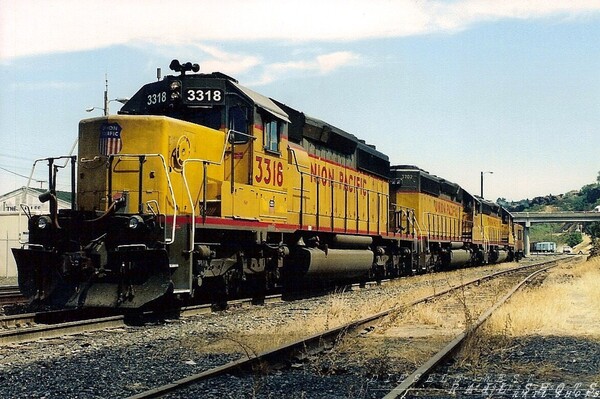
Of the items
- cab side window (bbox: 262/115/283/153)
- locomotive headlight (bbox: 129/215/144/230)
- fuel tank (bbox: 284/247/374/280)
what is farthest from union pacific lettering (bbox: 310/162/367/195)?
locomotive headlight (bbox: 129/215/144/230)

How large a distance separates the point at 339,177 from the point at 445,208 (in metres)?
12.4

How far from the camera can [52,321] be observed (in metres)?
9.94

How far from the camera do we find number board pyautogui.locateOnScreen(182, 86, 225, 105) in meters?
11.3

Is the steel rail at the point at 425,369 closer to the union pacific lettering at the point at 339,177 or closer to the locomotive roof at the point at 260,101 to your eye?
the locomotive roof at the point at 260,101

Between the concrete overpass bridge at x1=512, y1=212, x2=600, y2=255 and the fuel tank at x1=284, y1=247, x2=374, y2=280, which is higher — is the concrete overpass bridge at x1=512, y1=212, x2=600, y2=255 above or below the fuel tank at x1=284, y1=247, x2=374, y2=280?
above

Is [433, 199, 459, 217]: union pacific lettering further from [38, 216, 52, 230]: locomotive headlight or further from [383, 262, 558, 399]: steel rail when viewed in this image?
[383, 262, 558, 399]: steel rail

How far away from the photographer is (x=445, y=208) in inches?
1120

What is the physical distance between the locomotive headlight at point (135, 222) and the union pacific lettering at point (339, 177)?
19.1 ft

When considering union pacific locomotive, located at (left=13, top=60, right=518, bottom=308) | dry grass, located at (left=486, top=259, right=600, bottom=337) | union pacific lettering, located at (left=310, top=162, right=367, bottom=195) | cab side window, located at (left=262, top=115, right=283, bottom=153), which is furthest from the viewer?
union pacific lettering, located at (left=310, top=162, right=367, bottom=195)

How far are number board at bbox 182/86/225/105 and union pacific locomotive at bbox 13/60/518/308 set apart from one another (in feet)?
0.05

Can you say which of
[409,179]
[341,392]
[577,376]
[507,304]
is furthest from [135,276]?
[409,179]

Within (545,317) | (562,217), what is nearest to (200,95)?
(545,317)

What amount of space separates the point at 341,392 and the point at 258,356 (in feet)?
3.27

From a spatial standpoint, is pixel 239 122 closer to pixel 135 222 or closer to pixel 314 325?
pixel 135 222
